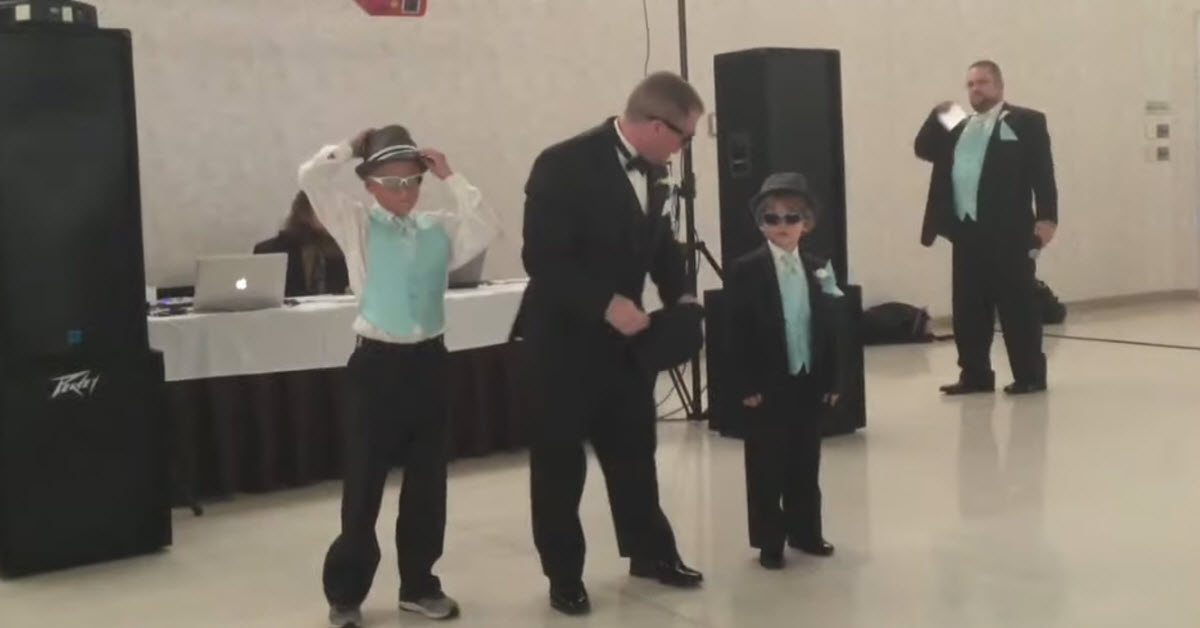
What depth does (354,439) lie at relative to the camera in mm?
3773

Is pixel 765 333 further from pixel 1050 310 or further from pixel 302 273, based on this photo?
pixel 1050 310

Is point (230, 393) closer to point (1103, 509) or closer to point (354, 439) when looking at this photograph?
point (354, 439)

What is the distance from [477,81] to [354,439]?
5116 millimetres

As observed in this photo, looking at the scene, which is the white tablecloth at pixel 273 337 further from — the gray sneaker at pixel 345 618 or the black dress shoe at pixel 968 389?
the black dress shoe at pixel 968 389

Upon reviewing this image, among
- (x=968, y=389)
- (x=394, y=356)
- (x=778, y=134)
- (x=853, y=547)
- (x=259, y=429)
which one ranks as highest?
(x=778, y=134)

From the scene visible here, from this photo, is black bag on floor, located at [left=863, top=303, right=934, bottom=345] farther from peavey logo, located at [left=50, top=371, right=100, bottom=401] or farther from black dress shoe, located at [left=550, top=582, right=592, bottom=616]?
peavey logo, located at [left=50, top=371, right=100, bottom=401]

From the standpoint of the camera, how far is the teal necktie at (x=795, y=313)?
4.32 meters

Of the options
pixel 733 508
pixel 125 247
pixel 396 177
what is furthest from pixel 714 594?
pixel 125 247

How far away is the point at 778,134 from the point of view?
6285 millimetres

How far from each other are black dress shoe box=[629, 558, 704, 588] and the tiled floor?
4 cm

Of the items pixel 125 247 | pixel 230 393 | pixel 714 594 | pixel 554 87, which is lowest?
pixel 714 594

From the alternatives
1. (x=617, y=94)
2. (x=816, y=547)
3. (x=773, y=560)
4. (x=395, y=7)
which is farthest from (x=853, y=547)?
(x=617, y=94)

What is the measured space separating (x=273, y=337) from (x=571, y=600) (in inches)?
87.2

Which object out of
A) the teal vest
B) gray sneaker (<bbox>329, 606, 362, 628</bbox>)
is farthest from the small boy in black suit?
gray sneaker (<bbox>329, 606, 362, 628</bbox>)
